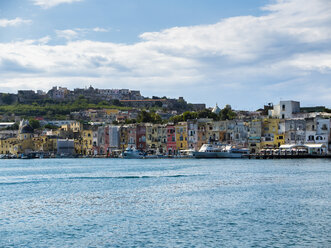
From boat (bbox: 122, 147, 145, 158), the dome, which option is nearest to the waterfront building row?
boat (bbox: 122, 147, 145, 158)

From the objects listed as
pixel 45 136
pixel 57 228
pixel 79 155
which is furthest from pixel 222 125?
pixel 57 228

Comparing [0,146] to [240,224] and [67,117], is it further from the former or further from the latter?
[240,224]

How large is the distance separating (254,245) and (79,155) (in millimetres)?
97219

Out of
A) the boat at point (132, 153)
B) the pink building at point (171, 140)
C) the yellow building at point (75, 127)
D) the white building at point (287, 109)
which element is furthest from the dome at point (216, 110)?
the boat at point (132, 153)

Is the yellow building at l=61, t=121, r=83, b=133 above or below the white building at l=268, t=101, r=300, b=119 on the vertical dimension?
below

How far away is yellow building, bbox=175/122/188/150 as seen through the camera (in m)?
102

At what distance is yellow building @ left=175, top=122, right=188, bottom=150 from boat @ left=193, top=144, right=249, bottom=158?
29.8 ft

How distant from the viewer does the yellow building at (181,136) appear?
336 ft

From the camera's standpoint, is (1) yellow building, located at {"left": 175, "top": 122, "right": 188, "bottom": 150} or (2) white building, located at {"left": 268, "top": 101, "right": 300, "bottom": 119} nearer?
(2) white building, located at {"left": 268, "top": 101, "right": 300, "bottom": 119}

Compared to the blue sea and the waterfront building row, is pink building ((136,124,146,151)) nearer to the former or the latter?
the waterfront building row

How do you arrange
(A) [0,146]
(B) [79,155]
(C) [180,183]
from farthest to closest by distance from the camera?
(A) [0,146] → (B) [79,155] → (C) [180,183]

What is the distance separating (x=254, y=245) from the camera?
22031mm

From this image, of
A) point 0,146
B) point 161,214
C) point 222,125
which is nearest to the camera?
point 161,214

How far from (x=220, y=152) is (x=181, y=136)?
13.2 metres
